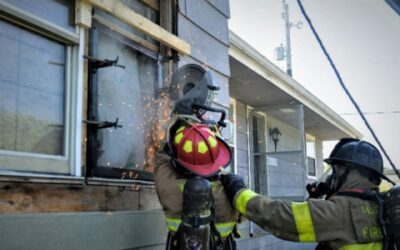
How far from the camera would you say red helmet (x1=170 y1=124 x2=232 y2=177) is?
2.79 meters

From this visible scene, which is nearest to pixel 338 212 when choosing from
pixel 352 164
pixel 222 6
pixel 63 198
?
pixel 352 164

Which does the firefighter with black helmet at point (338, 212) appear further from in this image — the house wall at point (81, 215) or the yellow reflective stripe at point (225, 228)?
the house wall at point (81, 215)

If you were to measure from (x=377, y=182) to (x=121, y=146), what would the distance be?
1820 mm

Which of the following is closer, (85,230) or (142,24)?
(85,230)

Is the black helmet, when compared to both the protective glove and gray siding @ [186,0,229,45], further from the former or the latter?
gray siding @ [186,0,229,45]

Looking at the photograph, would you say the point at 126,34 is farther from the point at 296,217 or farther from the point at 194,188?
the point at 296,217

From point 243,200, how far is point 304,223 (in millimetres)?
374

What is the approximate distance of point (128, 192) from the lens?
3.30 metres

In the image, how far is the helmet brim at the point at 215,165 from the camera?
2789 millimetres

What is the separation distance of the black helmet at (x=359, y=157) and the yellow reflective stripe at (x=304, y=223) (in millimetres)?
456

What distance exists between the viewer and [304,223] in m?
2.52

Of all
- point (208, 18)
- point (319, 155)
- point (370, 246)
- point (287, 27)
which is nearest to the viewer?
point (370, 246)

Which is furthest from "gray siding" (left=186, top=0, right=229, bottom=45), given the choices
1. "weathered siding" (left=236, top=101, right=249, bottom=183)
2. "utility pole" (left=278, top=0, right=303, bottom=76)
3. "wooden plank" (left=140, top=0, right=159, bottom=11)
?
"utility pole" (left=278, top=0, right=303, bottom=76)

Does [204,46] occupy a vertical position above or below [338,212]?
above
